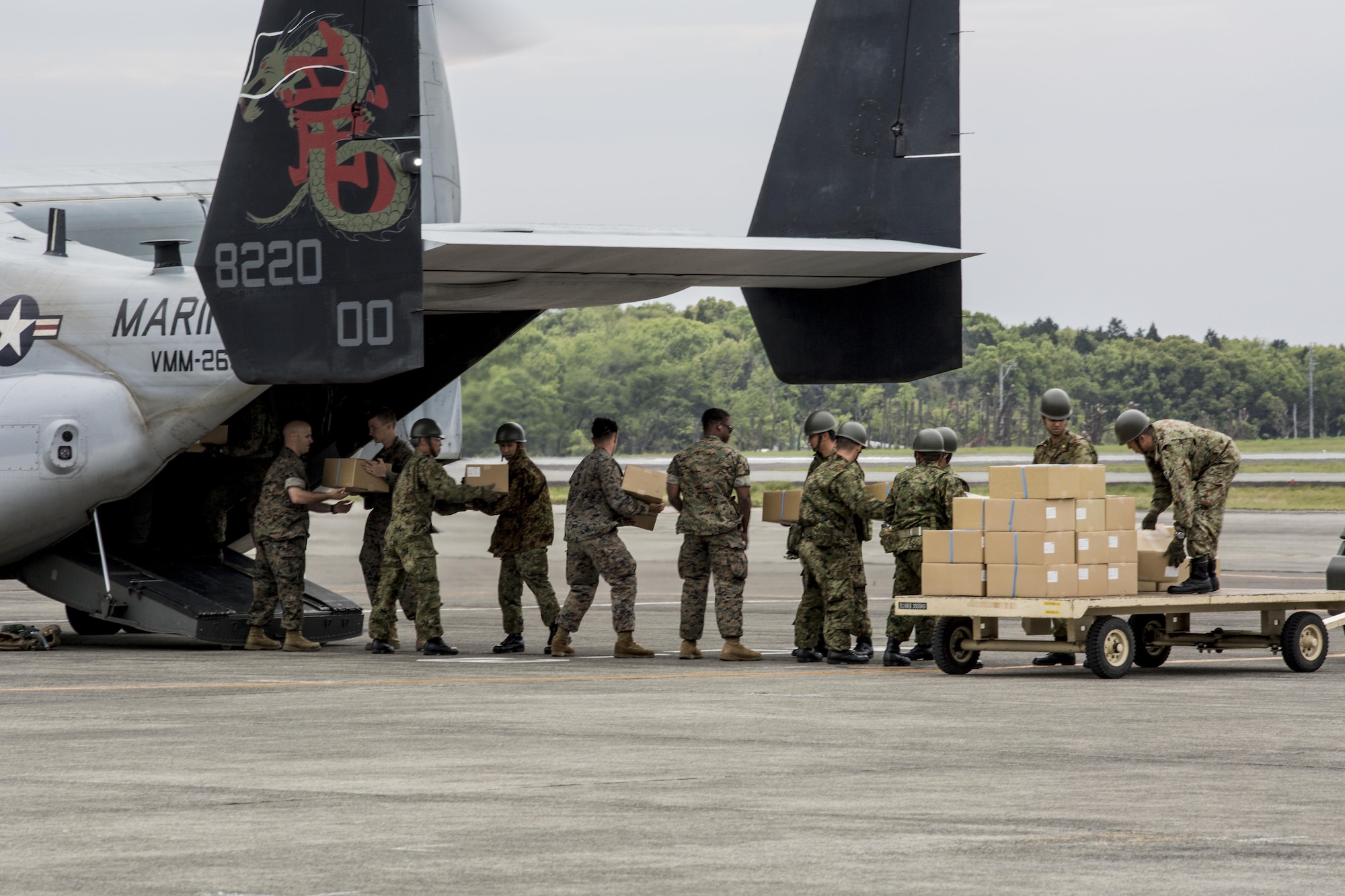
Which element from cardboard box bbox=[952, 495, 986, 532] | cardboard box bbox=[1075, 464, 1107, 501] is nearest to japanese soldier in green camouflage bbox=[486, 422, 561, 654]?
cardboard box bbox=[952, 495, 986, 532]

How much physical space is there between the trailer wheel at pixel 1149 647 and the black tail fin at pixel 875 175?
281cm

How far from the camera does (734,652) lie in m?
13.1

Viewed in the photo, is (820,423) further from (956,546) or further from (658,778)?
(658,778)

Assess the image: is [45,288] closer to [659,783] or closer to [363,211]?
[363,211]

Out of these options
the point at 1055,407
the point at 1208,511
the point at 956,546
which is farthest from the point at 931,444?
the point at 1208,511

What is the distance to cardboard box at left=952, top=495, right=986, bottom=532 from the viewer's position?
1184cm

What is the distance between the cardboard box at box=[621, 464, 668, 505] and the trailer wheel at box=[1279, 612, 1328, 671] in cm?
473

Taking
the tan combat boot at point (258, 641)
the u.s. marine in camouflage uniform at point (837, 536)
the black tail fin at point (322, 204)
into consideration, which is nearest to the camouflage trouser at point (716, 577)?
the u.s. marine in camouflage uniform at point (837, 536)

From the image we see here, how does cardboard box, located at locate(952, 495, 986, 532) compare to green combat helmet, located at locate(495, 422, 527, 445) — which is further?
green combat helmet, located at locate(495, 422, 527, 445)

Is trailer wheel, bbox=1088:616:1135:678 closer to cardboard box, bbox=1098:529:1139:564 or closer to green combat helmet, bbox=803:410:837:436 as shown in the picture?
cardboard box, bbox=1098:529:1139:564

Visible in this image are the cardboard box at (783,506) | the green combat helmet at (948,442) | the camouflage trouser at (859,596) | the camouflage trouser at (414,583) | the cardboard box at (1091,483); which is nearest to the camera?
the cardboard box at (1091,483)

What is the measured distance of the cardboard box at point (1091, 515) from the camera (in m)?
11.6

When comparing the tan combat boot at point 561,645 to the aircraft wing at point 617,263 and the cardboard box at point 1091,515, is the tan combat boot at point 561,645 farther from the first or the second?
the cardboard box at point 1091,515

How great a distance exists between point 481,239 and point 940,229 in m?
4.21
